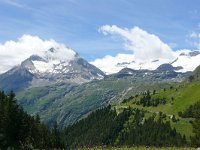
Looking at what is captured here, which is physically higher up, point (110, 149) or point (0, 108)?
point (0, 108)

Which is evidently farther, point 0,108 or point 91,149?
point 0,108

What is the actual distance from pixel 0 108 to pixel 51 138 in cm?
3805

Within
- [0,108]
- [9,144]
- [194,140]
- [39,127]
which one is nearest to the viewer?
[9,144]

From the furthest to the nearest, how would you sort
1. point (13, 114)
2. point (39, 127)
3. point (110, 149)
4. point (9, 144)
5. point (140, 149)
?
point (39, 127), point (13, 114), point (9, 144), point (110, 149), point (140, 149)

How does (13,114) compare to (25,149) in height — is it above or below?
above

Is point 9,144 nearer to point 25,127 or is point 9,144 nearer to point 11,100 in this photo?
point 25,127

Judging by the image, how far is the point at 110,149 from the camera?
96.4ft

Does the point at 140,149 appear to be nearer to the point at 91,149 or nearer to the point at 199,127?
Result: the point at 91,149

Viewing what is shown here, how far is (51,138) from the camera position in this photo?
79375mm

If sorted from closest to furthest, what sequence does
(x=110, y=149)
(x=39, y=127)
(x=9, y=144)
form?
(x=110, y=149)
(x=9, y=144)
(x=39, y=127)

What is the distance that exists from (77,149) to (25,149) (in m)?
4.32

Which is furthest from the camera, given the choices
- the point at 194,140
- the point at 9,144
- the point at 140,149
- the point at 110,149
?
the point at 194,140

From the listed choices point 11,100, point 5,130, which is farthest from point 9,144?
point 11,100

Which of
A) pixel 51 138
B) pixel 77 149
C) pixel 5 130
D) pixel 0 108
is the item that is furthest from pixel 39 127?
pixel 77 149
